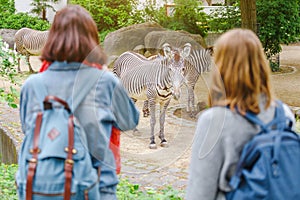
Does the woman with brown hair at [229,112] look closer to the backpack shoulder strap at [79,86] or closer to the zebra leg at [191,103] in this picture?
the backpack shoulder strap at [79,86]

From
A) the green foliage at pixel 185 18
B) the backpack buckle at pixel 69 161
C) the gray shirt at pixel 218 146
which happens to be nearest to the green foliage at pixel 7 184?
the backpack buckle at pixel 69 161

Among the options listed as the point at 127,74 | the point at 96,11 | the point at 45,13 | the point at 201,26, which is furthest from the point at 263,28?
the point at 45,13

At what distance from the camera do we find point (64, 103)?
213 cm

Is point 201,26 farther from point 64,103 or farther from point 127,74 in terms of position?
point 64,103

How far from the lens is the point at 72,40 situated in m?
2.19

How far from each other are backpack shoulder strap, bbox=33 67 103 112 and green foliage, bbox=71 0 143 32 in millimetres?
15423

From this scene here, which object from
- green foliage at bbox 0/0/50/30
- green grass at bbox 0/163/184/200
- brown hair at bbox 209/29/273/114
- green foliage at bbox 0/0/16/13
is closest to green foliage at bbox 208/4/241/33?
green foliage at bbox 0/0/50/30

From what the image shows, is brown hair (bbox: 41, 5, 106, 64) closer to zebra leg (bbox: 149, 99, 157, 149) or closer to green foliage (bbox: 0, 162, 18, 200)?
green foliage (bbox: 0, 162, 18, 200)

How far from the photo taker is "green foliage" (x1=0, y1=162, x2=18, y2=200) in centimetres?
390

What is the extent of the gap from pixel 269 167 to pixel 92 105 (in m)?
0.80

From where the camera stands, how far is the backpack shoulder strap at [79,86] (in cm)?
218

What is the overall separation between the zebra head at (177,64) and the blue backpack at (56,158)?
3.76m

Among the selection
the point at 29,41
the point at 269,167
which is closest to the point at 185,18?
the point at 29,41

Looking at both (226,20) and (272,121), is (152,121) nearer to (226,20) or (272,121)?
(272,121)
